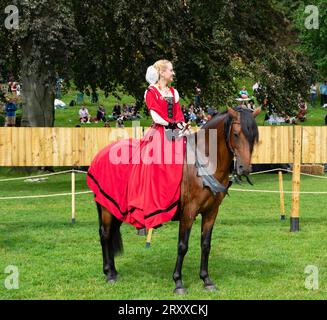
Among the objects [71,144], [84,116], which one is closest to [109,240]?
[71,144]

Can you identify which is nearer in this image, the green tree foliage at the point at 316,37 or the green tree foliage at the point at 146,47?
the green tree foliage at the point at 146,47

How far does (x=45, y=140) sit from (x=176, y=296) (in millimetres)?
9239

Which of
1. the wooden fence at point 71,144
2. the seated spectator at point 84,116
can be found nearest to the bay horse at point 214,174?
the wooden fence at point 71,144

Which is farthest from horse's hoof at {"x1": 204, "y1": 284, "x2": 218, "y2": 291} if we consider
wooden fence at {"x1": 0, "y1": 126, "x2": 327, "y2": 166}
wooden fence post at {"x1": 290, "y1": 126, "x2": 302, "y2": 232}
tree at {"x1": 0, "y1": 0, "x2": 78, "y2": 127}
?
tree at {"x1": 0, "y1": 0, "x2": 78, "y2": 127}

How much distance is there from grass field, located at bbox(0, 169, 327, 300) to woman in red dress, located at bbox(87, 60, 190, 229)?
3.33 ft

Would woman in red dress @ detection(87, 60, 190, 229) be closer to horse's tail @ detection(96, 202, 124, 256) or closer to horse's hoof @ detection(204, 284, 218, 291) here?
horse's tail @ detection(96, 202, 124, 256)

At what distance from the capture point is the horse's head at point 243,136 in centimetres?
814

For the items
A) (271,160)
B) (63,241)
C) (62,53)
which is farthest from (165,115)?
(62,53)

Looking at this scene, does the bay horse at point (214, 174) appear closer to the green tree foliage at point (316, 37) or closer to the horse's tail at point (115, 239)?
the horse's tail at point (115, 239)

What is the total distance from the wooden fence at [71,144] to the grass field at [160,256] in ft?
4.37

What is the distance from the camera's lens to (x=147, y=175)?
28.8 feet

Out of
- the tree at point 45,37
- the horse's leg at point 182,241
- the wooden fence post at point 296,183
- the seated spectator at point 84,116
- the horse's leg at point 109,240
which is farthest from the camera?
the seated spectator at point 84,116

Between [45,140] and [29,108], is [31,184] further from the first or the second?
[45,140]

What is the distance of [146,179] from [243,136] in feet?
4.65
